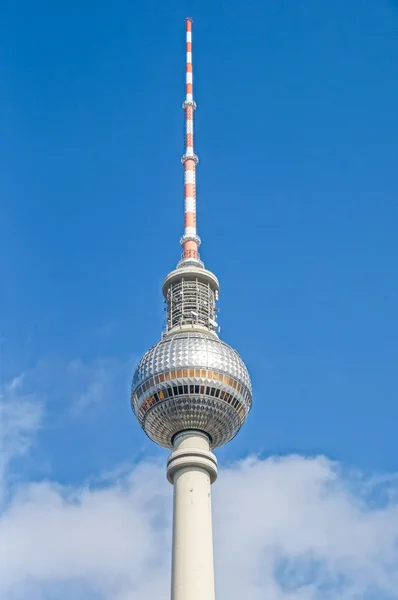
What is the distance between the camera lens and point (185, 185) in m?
99.1

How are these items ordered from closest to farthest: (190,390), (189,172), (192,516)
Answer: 1. (192,516)
2. (190,390)
3. (189,172)

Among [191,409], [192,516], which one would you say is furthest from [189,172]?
[192,516]

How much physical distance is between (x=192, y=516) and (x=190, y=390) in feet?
38.5

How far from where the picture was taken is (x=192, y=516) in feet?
240

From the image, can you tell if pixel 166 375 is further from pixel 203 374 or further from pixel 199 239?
pixel 199 239

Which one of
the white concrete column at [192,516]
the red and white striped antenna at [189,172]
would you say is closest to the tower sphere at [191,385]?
Result: the white concrete column at [192,516]

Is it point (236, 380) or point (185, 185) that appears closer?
point (236, 380)

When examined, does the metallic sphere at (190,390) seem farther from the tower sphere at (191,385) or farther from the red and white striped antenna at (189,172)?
the red and white striped antenna at (189,172)

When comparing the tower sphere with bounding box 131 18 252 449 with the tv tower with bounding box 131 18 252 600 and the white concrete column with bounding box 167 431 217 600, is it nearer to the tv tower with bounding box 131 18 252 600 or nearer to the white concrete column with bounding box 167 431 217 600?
the tv tower with bounding box 131 18 252 600

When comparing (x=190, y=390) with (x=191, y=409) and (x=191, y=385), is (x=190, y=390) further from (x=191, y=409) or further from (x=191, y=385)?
(x=191, y=409)

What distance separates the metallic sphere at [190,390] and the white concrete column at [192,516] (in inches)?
76.7

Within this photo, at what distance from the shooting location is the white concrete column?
228ft

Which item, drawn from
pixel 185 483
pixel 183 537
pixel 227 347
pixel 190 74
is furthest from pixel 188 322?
pixel 190 74

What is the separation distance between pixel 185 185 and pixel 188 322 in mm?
20264
